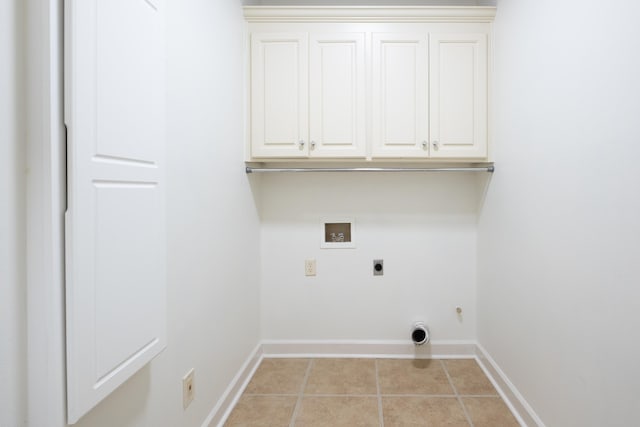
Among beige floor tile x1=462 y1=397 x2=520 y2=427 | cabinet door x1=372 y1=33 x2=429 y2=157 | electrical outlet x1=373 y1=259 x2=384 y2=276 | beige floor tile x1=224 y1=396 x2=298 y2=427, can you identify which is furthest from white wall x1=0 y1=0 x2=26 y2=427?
electrical outlet x1=373 y1=259 x2=384 y2=276

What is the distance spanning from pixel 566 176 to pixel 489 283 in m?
0.95

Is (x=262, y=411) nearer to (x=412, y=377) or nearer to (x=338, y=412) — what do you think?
(x=338, y=412)

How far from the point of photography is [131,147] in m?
0.88

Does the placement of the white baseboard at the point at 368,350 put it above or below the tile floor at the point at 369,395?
above

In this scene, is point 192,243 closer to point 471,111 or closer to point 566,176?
point 566,176

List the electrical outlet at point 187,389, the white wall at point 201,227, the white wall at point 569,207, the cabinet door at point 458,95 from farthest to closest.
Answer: the cabinet door at point 458,95 → the electrical outlet at point 187,389 → the white wall at point 201,227 → the white wall at point 569,207

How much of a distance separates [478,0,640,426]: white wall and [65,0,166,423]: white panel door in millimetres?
1369

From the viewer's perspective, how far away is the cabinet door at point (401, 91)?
6.48 feet

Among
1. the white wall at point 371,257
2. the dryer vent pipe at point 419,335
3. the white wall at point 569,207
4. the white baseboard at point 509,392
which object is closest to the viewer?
the white wall at point 569,207

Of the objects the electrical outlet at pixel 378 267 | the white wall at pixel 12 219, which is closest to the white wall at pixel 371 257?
the electrical outlet at pixel 378 267

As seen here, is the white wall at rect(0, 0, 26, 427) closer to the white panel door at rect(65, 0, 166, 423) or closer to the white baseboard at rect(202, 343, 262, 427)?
the white panel door at rect(65, 0, 166, 423)

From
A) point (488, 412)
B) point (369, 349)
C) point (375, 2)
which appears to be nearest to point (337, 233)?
point (369, 349)

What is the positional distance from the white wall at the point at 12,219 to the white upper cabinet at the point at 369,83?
1364 millimetres

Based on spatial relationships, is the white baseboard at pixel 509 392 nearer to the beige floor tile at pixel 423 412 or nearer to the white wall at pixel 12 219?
the beige floor tile at pixel 423 412
